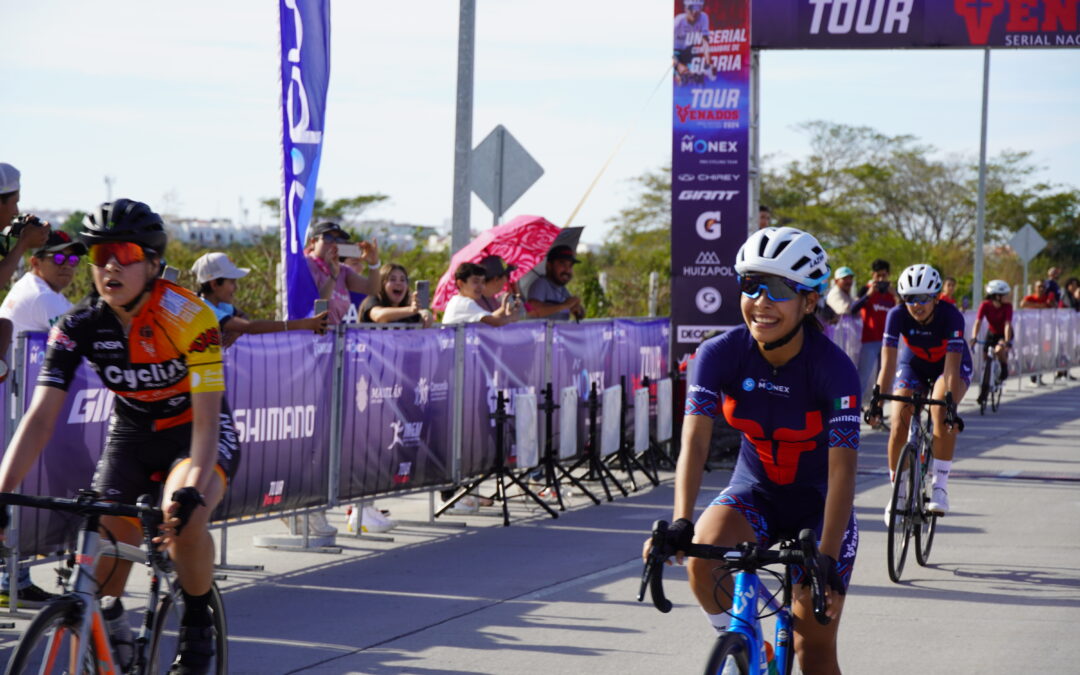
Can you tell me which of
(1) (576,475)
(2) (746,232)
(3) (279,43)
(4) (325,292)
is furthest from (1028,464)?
(3) (279,43)

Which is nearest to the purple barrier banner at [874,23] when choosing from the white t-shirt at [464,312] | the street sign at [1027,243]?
the white t-shirt at [464,312]

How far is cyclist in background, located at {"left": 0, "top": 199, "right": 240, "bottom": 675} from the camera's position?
→ 502 cm

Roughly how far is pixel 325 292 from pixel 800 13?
23.0ft

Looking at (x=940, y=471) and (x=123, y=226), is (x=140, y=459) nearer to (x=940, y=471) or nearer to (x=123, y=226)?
(x=123, y=226)

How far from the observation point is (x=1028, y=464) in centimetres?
1644

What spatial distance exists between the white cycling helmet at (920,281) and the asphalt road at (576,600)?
1.91 m

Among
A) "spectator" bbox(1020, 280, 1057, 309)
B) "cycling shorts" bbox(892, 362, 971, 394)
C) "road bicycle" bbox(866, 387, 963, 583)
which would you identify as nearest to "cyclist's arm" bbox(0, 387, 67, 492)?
"road bicycle" bbox(866, 387, 963, 583)

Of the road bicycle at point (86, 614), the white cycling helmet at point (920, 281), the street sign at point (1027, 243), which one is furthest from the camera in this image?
the street sign at point (1027, 243)

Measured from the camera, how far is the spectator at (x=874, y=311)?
65.3 feet

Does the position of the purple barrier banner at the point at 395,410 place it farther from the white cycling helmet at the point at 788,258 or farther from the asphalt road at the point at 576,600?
the white cycling helmet at the point at 788,258

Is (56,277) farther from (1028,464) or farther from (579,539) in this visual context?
(1028,464)

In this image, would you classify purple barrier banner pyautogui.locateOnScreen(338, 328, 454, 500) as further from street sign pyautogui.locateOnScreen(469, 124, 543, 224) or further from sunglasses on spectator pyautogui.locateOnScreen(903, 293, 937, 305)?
sunglasses on spectator pyautogui.locateOnScreen(903, 293, 937, 305)

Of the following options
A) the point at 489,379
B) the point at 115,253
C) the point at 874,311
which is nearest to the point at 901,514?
the point at 489,379

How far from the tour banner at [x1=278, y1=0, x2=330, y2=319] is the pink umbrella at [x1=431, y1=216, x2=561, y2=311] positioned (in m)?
2.71
